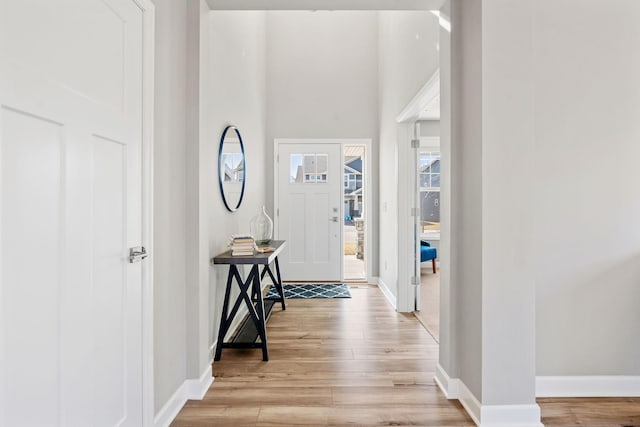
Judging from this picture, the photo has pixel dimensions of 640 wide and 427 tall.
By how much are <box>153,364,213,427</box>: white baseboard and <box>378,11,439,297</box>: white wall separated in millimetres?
2255

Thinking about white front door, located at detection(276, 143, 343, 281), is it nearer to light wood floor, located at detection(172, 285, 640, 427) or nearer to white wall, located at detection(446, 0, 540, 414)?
light wood floor, located at detection(172, 285, 640, 427)

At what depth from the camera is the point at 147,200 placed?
1545 millimetres

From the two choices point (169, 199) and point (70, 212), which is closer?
point (70, 212)

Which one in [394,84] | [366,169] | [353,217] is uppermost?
[394,84]

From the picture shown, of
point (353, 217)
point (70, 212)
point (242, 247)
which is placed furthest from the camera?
point (353, 217)

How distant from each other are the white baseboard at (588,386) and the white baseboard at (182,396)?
6.29 feet

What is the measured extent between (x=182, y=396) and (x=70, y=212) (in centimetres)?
130

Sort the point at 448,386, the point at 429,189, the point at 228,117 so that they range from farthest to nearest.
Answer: the point at 429,189
the point at 228,117
the point at 448,386

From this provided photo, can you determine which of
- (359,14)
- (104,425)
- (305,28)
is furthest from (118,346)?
(359,14)

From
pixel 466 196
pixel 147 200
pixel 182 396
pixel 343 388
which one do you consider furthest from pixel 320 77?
pixel 182 396

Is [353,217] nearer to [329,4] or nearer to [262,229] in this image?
[262,229]

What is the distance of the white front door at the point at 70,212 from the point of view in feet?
2.90

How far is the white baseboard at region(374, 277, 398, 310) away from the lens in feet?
12.6

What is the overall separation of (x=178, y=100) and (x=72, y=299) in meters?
1.19
